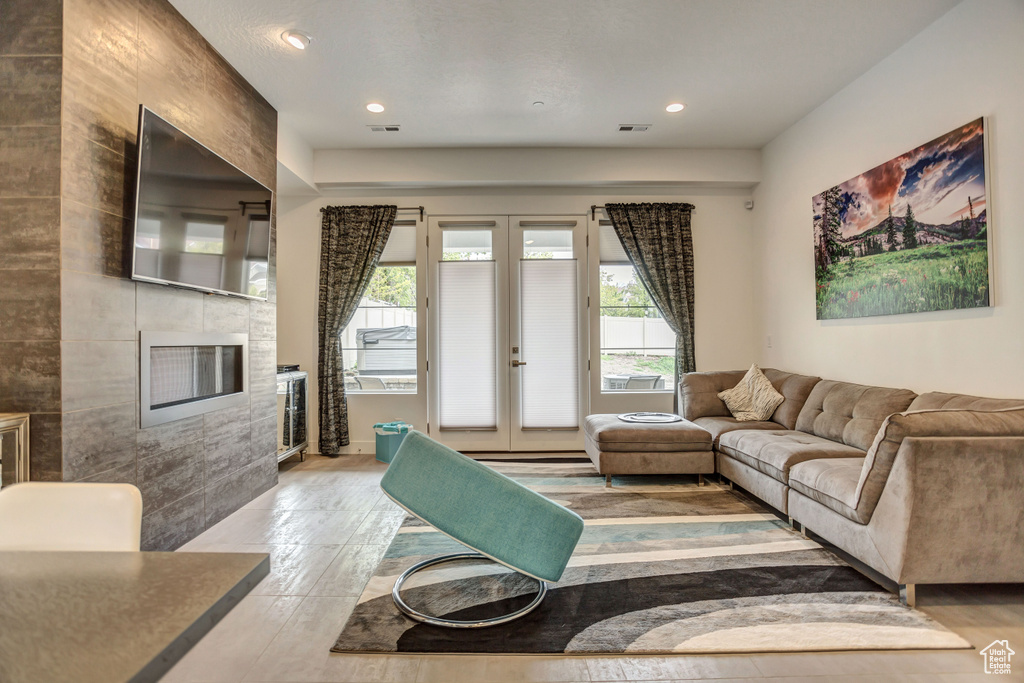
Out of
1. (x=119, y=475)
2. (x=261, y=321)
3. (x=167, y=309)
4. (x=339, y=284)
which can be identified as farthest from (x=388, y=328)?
(x=119, y=475)

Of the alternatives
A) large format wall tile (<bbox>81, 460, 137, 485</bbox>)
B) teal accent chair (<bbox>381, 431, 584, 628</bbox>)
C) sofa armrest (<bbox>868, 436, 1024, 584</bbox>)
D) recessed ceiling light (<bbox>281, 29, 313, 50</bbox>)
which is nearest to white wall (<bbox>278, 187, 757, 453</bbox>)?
recessed ceiling light (<bbox>281, 29, 313, 50</bbox>)

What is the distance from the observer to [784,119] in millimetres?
4305

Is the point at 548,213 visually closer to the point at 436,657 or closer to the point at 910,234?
the point at 910,234

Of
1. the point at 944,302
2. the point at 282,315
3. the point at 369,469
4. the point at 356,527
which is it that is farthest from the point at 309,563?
the point at 944,302

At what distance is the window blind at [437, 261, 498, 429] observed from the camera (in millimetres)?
5117

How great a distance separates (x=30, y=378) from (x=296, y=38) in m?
2.26

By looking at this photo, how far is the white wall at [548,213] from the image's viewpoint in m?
5.08

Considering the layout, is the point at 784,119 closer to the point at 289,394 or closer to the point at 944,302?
the point at 944,302

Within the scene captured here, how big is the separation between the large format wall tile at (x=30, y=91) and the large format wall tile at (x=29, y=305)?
0.62 m

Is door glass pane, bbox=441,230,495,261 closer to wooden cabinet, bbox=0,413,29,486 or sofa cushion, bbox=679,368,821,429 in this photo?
sofa cushion, bbox=679,368,821,429

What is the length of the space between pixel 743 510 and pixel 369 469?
2.96 m

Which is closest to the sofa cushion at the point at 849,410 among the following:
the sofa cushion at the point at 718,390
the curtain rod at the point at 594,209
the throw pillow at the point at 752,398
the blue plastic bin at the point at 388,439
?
the sofa cushion at the point at 718,390

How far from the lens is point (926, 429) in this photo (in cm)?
205

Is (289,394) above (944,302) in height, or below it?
below
